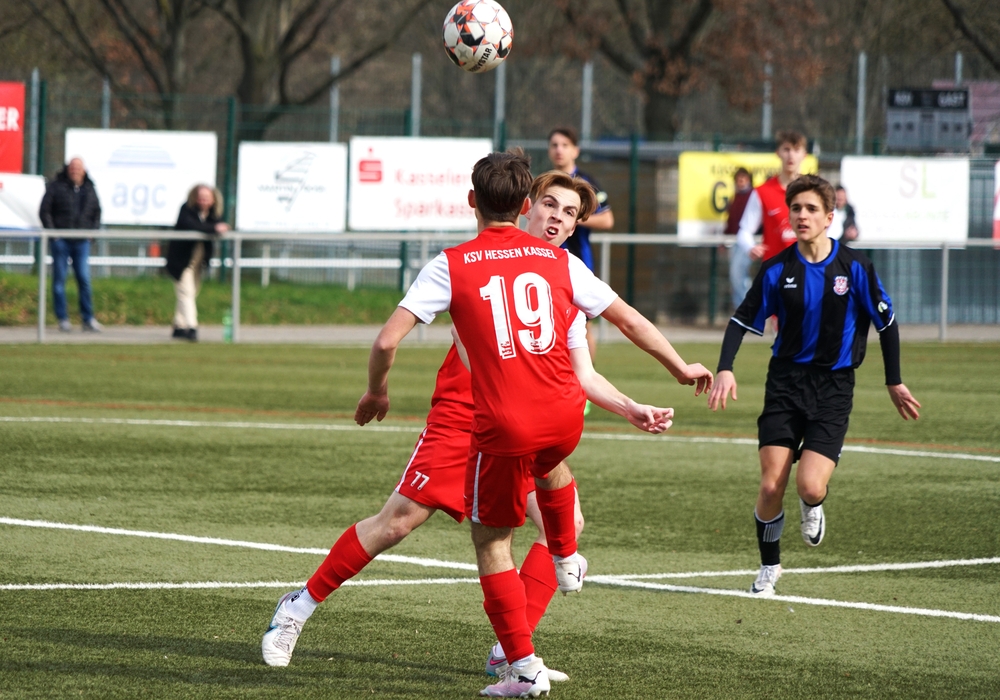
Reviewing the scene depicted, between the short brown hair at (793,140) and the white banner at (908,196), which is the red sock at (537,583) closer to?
the short brown hair at (793,140)

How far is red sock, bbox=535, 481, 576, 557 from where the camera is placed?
4.97 meters

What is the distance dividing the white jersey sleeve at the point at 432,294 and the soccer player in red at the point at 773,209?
20.5 ft

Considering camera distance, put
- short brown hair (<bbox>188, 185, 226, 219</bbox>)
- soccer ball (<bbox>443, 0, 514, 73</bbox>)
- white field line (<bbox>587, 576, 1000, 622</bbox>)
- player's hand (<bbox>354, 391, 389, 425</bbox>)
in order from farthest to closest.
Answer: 1. short brown hair (<bbox>188, 185, 226, 219</bbox>)
2. soccer ball (<bbox>443, 0, 514, 73</bbox>)
3. white field line (<bbox>587, 576, 1000, 622</bbox>)
4. player's hand (<bbox>354, 391, 389, 425</bbox>)

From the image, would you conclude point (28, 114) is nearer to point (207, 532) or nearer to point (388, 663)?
point (207, 532)

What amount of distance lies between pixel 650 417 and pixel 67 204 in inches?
606

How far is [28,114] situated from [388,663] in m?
17.8

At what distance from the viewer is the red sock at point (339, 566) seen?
194 inches

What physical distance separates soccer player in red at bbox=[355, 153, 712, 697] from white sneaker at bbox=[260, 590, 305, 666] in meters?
0.77

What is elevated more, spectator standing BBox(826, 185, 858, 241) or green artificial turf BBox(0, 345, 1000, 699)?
spectator standing BBox(826, 185, 858, 241)

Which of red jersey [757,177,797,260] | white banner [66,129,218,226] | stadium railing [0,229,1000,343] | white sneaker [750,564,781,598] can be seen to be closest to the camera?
white sneaker [750,564,781,598]

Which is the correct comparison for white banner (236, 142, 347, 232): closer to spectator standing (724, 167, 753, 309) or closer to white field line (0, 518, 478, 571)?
spectator standing (724, 167, 753, 309)

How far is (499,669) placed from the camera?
189 inches

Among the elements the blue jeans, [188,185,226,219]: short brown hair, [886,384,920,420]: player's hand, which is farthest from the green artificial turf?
[188,185,226,219]: short brown hair

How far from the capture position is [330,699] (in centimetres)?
455
